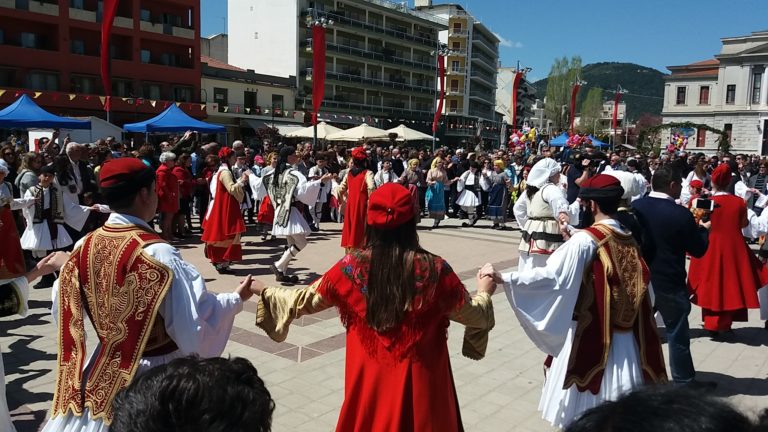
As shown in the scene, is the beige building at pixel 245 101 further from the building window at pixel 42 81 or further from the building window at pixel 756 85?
the building window at pixel 756 85

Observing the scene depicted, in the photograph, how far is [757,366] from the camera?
19.4 ft

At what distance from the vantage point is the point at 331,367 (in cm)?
562

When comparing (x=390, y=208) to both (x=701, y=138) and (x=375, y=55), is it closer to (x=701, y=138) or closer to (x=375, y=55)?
(x=375, y=55)

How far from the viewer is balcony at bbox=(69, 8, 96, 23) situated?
35.8 metres

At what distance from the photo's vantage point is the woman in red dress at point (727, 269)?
21.5 feet

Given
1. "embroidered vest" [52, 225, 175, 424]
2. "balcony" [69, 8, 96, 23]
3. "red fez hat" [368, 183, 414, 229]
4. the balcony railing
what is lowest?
"embroidered vest" [52, 225, 175, 424]

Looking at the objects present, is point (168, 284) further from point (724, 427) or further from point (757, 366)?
point (757, 366)

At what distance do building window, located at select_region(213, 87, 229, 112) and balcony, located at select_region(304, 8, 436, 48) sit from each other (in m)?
13.1

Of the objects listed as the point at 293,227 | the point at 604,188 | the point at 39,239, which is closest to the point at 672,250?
the point at 604,188

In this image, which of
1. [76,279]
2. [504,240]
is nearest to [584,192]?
[76,279]

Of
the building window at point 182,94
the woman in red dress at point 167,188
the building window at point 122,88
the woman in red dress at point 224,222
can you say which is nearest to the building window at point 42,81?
the building window at point 122,88

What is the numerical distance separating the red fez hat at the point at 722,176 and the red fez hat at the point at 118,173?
585 centimetres

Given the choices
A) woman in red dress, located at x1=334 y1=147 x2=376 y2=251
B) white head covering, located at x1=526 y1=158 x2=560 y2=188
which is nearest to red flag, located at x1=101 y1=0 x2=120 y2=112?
woman in red dress, located at x1=334 y1=147 x2=376 y2=251

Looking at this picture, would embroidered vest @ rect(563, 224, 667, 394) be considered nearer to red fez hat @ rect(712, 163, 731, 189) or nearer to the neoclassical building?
red fez hat @ rect(712, 163, 731, 189)
